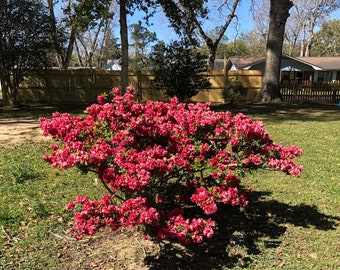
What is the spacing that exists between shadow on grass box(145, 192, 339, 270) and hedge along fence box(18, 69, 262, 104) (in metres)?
14.3

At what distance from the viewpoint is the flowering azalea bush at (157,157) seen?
2.38 metres

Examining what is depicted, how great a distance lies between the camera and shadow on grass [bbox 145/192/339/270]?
2.95 metres

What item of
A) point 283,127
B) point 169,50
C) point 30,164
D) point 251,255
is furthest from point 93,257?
point 169,50

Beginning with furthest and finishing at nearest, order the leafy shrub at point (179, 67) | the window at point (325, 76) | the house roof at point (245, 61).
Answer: the window at point (325, 76), the house roof at point (245, 61), the leafy shrub at point (179, 67)

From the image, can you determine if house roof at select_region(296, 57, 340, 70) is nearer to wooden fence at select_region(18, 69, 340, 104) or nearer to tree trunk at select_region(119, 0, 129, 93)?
wooden fence at select_region(18, 69, 340, 104)

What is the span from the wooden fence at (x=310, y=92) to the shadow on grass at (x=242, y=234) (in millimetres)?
14481

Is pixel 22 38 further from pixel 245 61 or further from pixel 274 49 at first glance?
pixel 245 61

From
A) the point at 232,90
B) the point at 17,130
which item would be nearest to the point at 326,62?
the point at 232,90

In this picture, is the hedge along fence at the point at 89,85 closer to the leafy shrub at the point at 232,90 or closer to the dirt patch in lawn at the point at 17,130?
the leafy shrub at the point at 232,90

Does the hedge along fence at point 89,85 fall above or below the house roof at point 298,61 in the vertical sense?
below

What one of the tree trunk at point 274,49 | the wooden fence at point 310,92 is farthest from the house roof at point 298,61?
the tree trunk at point 274,49

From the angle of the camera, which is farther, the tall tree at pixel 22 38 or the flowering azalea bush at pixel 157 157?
the tall tree at pixel 22 38

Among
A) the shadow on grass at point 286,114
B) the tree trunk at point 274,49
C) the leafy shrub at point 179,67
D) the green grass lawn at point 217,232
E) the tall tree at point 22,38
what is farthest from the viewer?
the tree trunk at point 274,49

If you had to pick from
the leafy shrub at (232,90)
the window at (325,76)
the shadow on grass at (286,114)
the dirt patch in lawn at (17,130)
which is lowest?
the dirt patch in lawn at (17,130)
